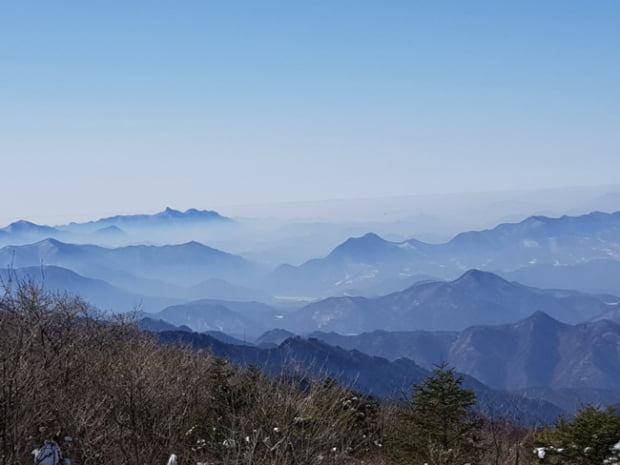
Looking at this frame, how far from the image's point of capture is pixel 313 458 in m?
9.81

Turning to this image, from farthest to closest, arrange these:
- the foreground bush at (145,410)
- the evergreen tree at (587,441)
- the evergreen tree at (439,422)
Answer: the evergreen tree at (439,422) < the evergreen tree at (587,441) < the foreground bush at (145,410)

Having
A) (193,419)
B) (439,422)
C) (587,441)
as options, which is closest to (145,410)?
(193,419)

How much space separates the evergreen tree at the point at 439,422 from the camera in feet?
39.3

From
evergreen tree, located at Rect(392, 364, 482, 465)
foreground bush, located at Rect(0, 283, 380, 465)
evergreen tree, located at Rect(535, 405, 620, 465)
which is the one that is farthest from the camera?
evergreen tree, located at Rect(392, 364, 482, 465)

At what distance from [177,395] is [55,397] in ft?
7.71

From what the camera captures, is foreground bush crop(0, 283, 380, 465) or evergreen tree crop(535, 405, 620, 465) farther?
evergreen tree crop(535, 405, 620, 465)

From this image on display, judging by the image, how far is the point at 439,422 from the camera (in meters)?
12.2

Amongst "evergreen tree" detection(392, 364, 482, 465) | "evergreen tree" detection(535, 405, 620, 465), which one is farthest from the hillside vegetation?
"evergreen tree" detection(535, 405, 620, 465)

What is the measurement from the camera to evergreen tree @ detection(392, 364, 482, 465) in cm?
1199

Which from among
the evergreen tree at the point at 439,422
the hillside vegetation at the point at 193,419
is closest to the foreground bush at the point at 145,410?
the hillside vegetation at the point at 193,419

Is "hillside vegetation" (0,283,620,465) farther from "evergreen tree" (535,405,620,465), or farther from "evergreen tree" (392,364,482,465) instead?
"evergreen tree" (535,405,620,465)

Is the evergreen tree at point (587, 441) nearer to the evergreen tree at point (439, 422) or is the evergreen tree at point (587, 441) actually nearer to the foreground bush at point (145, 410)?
the evergreen tree at point (439, 422)

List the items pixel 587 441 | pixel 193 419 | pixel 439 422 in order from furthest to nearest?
pixel 193 419
pixel 439 422
pixel 587 441

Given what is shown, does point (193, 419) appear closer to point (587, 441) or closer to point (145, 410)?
point (145, 410)
